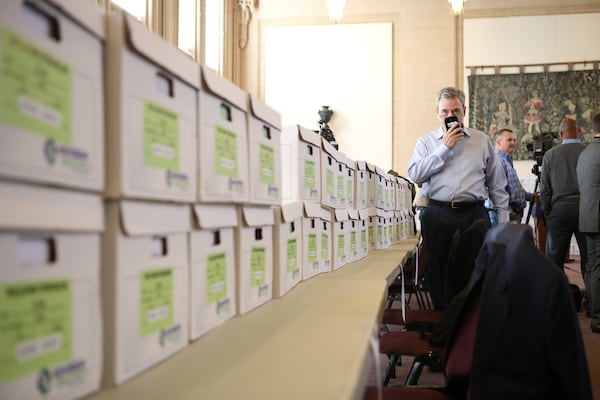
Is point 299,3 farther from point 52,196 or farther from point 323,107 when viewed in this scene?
point 52,196

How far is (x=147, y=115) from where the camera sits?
704 mm

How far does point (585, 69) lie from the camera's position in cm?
783

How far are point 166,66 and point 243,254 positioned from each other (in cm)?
39

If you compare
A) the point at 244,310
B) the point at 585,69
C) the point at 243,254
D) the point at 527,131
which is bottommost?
the point at 244,310

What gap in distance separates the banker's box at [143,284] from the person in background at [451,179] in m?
2.47

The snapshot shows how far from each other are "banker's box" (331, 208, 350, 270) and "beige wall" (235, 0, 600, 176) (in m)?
6.34

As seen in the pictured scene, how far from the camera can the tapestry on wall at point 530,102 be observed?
7.79 meters

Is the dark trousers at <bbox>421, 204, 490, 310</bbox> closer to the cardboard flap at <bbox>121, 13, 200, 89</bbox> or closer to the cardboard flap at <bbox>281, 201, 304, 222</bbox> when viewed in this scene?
the cardboard flap at <bbox>281, 201, 304, 222</bbox>

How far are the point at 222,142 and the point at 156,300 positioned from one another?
12.5 inches

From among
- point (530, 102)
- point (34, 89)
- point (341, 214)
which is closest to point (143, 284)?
point (34, 89)

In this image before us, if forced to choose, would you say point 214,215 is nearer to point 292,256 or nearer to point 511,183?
point 292,256

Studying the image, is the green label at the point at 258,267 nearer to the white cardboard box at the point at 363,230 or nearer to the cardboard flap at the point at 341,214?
the cardboard flap at the point at 341,214

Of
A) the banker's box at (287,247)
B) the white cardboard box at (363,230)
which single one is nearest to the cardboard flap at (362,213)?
the white cardboard box at (363,230)

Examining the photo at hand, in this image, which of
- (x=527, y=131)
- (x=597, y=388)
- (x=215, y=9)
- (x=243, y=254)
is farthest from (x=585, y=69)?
(x=243, y=254)
